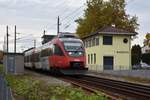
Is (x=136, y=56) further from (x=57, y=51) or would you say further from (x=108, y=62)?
(x=57, y=51)

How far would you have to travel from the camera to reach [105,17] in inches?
3344

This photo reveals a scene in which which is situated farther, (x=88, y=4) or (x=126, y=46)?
(x=88, y=4)

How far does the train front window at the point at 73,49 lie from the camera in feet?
123

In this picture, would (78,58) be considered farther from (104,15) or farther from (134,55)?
(134,55)

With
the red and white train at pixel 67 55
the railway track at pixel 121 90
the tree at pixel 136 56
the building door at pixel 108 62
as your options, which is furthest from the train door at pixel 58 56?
the tree at pixel 136 56

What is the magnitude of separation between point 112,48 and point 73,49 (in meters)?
30.4

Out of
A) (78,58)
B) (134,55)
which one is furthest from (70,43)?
(134,55)

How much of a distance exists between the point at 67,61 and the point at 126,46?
32.2 m

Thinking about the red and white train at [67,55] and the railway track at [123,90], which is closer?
the railway track at [123,90]

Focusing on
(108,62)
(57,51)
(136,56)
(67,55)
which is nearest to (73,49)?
(67,55)

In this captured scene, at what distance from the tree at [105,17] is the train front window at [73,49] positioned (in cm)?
4652

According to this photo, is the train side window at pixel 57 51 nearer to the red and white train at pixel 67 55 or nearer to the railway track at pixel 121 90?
the red and white train at pixel 67 55

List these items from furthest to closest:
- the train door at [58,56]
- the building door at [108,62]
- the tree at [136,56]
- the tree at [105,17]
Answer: the tree at [136,56] → the tree at [105,17] → the building door at [108,62] → the train door at [58,56]

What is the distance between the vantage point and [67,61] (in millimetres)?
A: 37000
